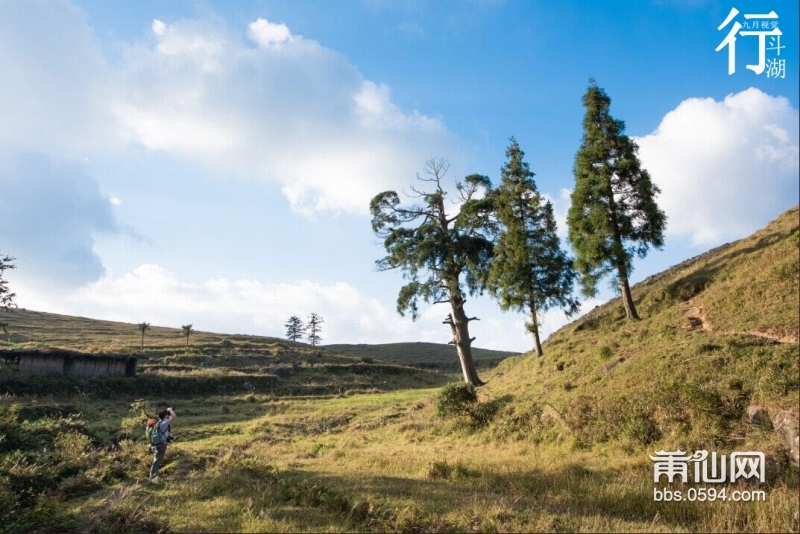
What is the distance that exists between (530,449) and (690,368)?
6045mm

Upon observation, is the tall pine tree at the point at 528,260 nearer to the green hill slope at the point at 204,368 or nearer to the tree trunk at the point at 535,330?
the tree trunk at the point at 535,330

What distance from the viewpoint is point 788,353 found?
1356cm

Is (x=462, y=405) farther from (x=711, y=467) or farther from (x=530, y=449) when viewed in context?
(x=711, y=467)

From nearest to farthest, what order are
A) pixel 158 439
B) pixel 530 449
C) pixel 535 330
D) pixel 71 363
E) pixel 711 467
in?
pixel 711 467, pixel 158 439, pixel 530 449, pixel 535 330, pixel 71 363

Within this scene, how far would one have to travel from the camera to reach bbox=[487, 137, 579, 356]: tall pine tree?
28859 mm

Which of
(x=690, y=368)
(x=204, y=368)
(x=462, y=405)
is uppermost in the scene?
(x=690, y=368)

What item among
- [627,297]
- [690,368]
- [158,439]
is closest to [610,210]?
[627,297]

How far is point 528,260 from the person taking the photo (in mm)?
29031

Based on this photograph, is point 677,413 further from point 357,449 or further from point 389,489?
point 357,449

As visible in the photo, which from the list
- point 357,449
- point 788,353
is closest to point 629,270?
point 788,353

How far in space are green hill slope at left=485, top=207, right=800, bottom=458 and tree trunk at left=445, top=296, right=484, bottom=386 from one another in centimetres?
761

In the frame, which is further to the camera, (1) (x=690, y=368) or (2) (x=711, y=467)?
(1) (x=690, y=368)

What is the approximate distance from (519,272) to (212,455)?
19.7m

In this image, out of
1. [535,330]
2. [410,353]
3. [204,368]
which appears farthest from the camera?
[410,353]
